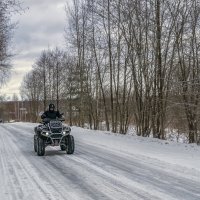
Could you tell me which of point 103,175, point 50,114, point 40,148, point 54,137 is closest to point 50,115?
point 50,114

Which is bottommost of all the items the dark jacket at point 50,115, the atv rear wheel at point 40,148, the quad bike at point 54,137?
the atv rear wheel at point 40,148

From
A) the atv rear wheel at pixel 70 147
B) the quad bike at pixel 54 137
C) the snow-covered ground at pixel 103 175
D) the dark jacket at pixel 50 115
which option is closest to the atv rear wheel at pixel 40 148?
the quad bike at pixel 54 137

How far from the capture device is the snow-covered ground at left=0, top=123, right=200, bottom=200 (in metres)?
8.70

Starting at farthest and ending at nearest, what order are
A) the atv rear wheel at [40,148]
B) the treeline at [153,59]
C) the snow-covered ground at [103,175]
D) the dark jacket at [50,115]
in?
the treeline at [153,59] → the dark jacket at [50,115] → the atv rear wheel at [40,148] → the snow-covered ground at [103,175]

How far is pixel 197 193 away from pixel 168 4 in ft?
55.1

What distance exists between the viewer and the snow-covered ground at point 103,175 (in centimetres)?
870

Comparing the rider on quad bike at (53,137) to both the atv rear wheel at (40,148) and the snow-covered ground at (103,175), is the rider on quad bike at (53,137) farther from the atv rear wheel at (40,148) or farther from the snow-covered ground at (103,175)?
the snow-covered ground at (103,175)

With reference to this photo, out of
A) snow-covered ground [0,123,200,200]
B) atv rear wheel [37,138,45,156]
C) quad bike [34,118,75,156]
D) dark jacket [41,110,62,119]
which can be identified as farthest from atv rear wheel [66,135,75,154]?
dark jacket [41,110,62,119]

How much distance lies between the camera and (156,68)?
83.8 feet

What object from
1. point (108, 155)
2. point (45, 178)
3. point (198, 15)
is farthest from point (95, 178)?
point (198, 15)

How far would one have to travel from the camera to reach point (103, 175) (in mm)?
11188

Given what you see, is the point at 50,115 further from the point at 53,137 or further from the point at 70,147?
the point at 70,147

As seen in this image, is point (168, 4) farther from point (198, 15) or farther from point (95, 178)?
point (95, 178)

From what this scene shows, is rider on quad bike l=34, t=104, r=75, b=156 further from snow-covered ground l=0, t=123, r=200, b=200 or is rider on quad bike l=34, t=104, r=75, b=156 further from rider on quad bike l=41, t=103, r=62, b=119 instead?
rider on quad bike l=41, t=103, r=62, b=119
